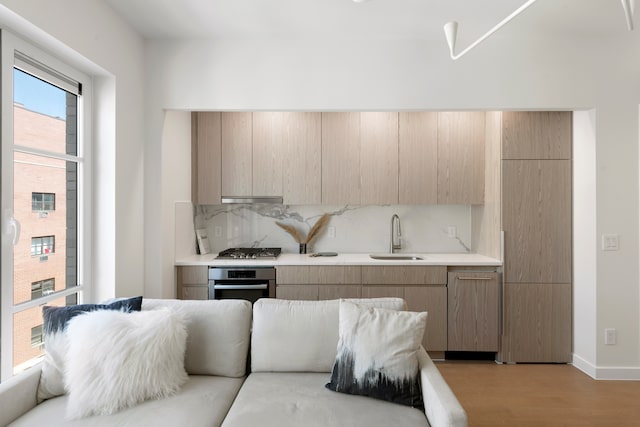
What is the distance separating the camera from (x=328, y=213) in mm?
4109

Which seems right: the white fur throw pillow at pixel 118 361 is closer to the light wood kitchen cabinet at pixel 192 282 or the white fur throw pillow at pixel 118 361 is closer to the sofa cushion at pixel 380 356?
the sofa cushion at pixel 380 356

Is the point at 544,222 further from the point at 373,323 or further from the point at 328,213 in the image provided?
the point at 373,323

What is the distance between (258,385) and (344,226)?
91.5 inches

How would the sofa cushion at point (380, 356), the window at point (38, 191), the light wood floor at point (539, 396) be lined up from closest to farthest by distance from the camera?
the sofa cushion at point (380, 356) < the window at point (38, 191) < the light wood floor at point (539, 396)

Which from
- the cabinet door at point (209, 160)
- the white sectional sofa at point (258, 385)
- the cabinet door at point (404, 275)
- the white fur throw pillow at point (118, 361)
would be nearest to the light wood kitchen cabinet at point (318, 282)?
the cabinet door at point (404, 275)

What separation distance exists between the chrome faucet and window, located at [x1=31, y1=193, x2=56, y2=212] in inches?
115

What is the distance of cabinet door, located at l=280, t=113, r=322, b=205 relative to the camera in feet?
12.4

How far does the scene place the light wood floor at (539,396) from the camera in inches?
101

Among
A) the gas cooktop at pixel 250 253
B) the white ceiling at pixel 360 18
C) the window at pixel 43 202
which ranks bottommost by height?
the gas cooktop at pixel 250 253

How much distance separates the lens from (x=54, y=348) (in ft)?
6.19

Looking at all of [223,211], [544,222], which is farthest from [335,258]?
[544,222]

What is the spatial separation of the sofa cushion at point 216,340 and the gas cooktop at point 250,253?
1.36m

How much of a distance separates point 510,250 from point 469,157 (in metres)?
0.96

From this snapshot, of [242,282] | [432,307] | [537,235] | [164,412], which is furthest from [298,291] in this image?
[537,235]
